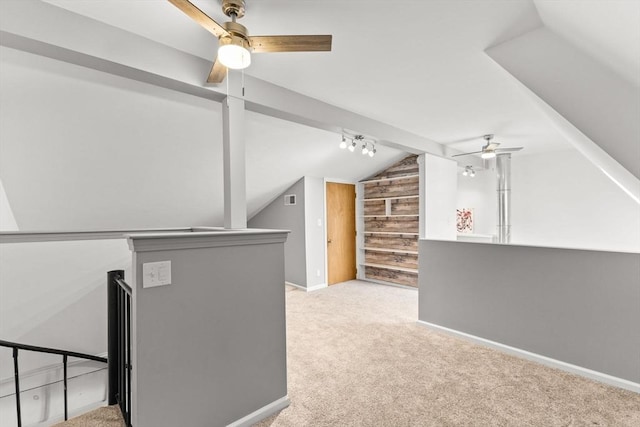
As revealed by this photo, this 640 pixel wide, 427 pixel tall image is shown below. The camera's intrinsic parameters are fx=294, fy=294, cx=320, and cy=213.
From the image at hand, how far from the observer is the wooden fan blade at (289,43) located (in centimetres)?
155

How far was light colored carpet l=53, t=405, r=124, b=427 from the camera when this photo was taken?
158 centimetres

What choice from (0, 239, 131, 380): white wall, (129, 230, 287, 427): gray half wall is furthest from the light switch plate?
(0, 239, 131, 380): white wall

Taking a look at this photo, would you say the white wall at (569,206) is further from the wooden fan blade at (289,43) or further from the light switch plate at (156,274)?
the light switch plate at (156,274)

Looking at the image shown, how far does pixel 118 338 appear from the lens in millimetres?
2051

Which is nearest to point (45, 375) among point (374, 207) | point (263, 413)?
point (263, 413)

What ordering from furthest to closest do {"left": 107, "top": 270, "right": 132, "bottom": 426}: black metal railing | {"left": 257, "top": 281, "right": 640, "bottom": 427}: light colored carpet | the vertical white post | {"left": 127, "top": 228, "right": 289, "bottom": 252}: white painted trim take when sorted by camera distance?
the vertical white post
{"left": 257, "top": 281, "right": 640, "bottom": 427}: light colored carpet
{"left": 107, "top": 270, "right": 132, "bottom": 426}: black metal railing
{"left": 127, "top": 228, "right": 289, "bottom": 252}: white painted trim

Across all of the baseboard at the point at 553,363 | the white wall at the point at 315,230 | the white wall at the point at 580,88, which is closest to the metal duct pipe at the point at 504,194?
the baseboard at the point at 553,363

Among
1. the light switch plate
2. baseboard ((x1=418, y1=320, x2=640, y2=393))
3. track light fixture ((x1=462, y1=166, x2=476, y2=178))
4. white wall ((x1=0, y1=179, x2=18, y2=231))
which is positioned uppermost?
track light fixture ((x1=462, y1=166, x2=476, y2=178))

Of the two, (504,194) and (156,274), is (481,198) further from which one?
(156,274)

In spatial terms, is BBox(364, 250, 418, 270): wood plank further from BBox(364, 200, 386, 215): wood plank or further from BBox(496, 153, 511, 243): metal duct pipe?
BBox(496, 153, 511, 243): metal duct pipe

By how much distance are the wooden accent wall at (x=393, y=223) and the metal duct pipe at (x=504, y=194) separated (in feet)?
4.55

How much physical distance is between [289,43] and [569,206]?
18.4 ft

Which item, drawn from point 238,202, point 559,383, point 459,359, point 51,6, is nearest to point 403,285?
point 459,359

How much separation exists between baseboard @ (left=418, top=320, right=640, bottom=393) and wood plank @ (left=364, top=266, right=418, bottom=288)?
209 centimetres
